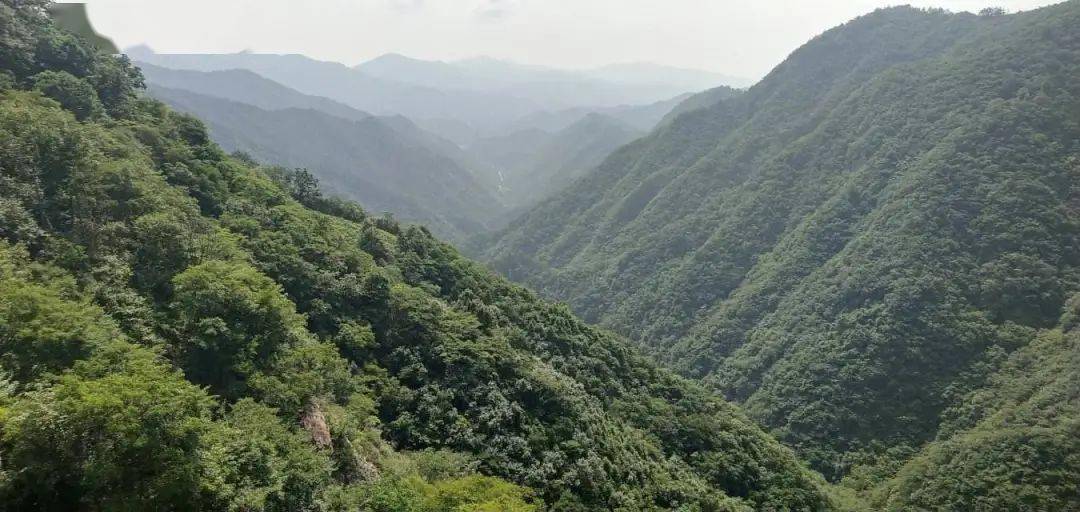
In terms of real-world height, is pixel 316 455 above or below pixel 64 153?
below

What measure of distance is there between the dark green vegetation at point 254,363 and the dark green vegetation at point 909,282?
28.3 meters

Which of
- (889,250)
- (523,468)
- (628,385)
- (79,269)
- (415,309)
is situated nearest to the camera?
(79,269)


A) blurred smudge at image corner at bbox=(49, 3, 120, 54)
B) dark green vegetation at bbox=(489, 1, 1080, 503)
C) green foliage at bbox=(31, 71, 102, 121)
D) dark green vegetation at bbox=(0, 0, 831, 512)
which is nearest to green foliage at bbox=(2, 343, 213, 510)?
dark green vegetation at bbox=(0, 0, 831, 512)

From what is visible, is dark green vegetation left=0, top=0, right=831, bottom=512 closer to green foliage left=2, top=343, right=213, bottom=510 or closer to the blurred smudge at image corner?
green foliage left=2, top=343, right=213, bottom=510

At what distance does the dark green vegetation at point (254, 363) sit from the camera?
1886cm

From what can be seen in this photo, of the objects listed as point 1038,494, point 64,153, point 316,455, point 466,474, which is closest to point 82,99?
point 64,153

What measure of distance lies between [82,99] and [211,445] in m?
45.0

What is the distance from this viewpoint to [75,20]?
5734cm

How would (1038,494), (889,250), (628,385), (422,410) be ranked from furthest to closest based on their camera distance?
1. (889,250)
2. (628,385)
3. (1038,494)
4. (422,410)

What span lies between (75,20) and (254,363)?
51.5 meters

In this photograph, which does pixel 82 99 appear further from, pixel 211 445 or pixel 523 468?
pixel 523 468

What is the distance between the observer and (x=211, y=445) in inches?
792

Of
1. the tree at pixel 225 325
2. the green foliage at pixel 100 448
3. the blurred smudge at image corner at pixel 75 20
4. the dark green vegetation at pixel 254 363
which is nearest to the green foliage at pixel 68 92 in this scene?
the dark green vegetation at pixel 254 363

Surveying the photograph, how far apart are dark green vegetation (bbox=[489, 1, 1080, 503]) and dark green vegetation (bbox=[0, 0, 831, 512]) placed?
92.9 feet
